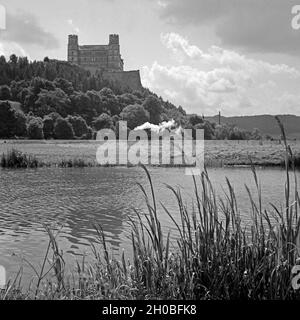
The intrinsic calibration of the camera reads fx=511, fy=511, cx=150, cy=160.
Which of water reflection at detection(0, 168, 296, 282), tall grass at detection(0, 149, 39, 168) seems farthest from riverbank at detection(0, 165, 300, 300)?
tall grass at detection(0, 149, 39, 168)

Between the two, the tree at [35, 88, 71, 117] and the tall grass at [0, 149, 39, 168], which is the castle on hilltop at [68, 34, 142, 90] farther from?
the tall grass at [0, 149, 39, 168]

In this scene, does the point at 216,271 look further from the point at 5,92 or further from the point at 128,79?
the point at 128,79

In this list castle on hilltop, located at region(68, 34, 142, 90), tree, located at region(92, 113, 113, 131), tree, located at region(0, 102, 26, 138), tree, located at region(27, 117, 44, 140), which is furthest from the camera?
tree, located at region(92, 113, 113, 131)

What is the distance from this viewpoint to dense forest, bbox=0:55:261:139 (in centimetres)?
8950

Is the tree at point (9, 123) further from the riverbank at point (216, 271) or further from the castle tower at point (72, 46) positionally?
the riverbank at point (216, 271)

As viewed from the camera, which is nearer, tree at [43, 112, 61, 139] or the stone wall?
tree at [43, 112, 61, 139]

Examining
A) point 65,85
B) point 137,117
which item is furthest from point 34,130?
point 65,85

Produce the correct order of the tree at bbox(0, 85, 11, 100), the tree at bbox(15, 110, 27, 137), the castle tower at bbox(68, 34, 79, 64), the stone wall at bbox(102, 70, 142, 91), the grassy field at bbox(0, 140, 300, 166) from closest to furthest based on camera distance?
the castle tower at bbox(68, 34, 79, 64), the grassy field at bbox(0, 140, 300, 166), the tree at bbox(15, 110, 27, 137), the tree at bbox(0, 85, 11, 100), the stone wall at bbox(102, 70, 142, 91)

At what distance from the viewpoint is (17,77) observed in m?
158

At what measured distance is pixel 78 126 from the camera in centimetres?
11188
